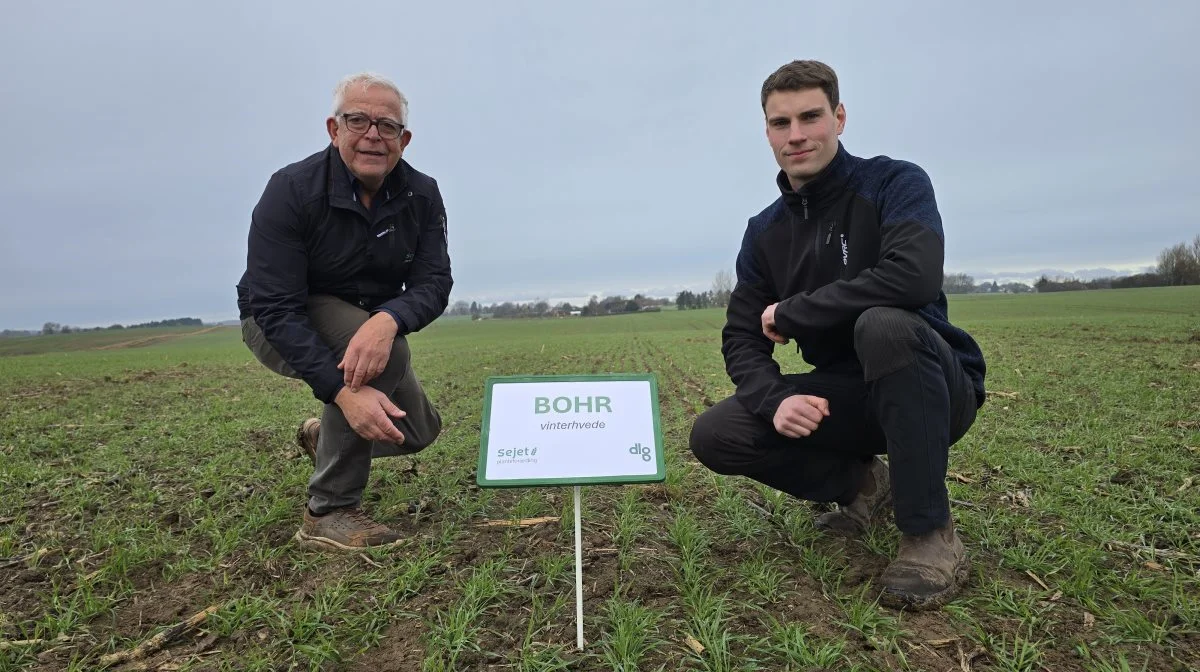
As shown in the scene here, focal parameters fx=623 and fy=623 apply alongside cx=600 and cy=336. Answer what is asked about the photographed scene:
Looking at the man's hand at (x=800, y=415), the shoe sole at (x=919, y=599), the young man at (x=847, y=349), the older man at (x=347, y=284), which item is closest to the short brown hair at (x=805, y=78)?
the young man at (x=847, y=349)

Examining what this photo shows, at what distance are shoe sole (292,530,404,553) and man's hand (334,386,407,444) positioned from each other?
0.55 m

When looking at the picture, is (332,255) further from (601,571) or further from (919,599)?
(919,599)

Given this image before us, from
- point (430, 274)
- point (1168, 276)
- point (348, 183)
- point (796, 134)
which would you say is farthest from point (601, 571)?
point (1168, 276)

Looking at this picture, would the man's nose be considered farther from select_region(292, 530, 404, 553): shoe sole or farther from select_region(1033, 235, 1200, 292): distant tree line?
select_region(1033, 235, 1200, 292): distant tree line

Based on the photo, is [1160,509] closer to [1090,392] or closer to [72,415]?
[1090,392]

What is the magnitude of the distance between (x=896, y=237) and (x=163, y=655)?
3.27 m

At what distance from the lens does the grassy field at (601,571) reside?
2172 mm

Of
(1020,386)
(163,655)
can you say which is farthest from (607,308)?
(163,655)

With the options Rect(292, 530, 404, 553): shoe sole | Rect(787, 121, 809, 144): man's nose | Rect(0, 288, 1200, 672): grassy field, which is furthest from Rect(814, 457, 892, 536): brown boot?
Rect(292, 530, 404, 553): shoe sole

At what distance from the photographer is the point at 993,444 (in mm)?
4938

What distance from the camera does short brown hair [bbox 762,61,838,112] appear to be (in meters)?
2.88

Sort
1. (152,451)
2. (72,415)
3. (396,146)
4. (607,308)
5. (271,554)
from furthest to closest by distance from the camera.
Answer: (607,308) → (72,415) → (152,451) → (396,146) → (271,554)

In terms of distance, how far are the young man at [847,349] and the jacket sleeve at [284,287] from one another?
190cm

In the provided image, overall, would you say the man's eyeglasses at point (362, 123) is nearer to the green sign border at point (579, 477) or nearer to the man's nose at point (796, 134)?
the green sign border at point (579, 477)
